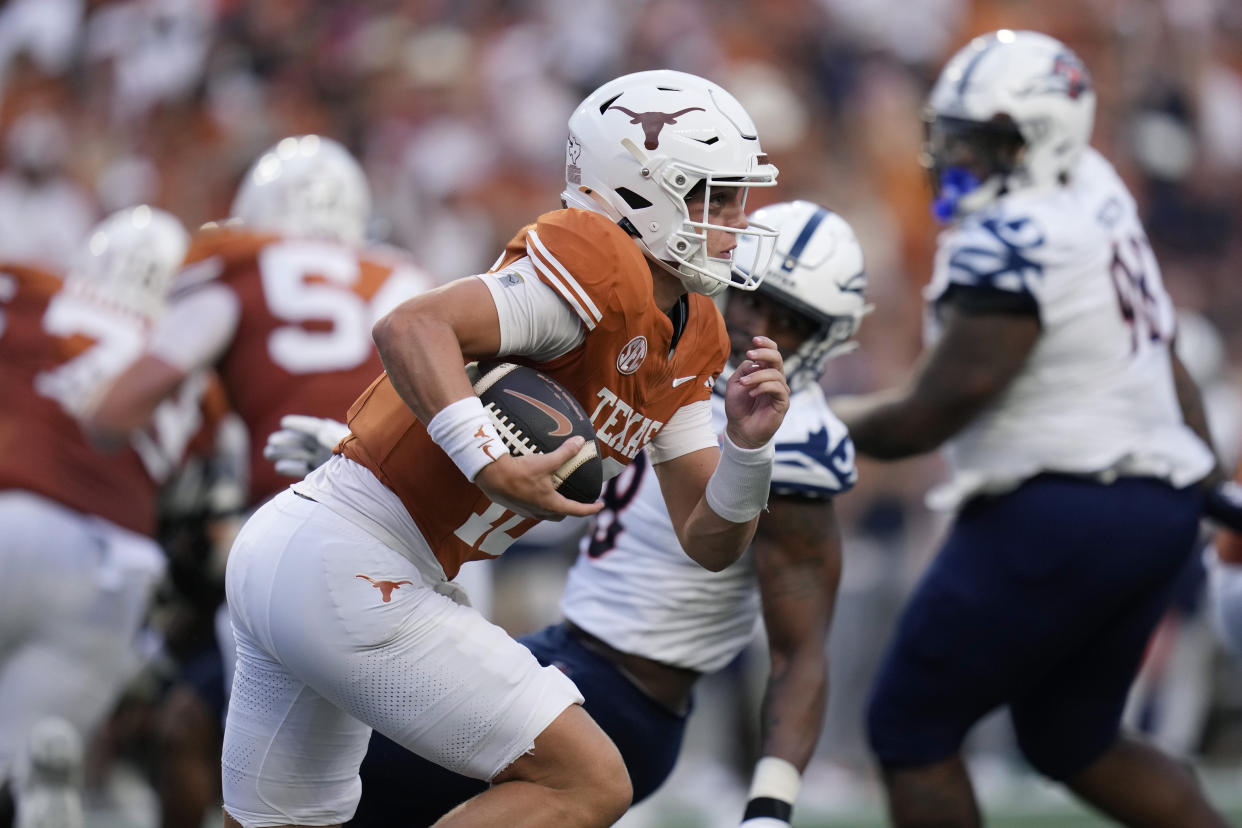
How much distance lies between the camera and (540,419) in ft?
8.31

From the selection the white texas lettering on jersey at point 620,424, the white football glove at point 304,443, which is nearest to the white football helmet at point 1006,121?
the white texas lettering on jersey at point 620,424

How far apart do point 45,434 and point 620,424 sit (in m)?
2.53

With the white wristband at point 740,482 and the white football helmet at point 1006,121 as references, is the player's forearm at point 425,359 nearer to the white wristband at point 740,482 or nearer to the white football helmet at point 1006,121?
the white wristband at point 740,482

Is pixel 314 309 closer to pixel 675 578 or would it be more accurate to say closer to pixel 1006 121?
pixel 675 578

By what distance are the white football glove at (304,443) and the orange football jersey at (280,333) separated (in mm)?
792

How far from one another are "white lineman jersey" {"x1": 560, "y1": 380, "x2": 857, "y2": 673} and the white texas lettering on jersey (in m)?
0.46

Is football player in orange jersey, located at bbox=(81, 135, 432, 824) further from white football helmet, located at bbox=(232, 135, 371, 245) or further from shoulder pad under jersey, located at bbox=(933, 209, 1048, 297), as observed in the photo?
shoulder pad under jersey, located at bbox=(933, 209, 1048, 297)

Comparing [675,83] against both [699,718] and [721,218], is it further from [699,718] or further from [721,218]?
[699,718]

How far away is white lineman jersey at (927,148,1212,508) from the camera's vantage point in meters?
3.86

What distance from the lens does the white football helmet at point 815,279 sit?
11.4ft

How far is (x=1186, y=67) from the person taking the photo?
32.4ft

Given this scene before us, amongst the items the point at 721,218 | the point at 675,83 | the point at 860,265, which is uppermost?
the point at 675,83

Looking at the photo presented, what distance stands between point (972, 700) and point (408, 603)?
177cm

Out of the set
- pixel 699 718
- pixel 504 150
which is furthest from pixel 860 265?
pixel 504 150
